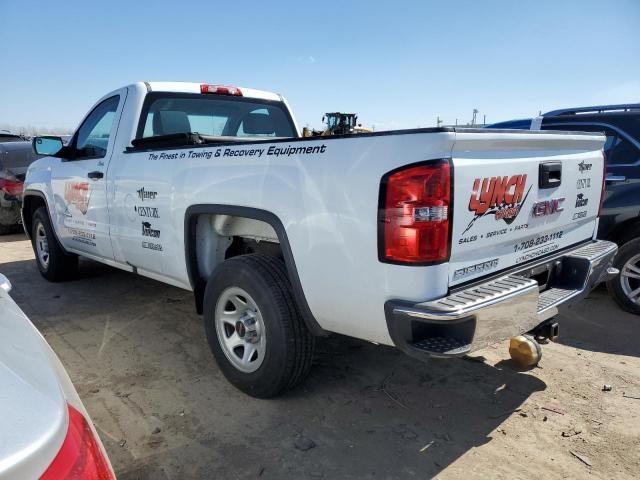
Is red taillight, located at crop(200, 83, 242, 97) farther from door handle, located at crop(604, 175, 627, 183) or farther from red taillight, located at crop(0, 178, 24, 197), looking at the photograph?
red taillight, located at crop(0, 178, 24, 197)

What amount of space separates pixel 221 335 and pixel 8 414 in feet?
6.62

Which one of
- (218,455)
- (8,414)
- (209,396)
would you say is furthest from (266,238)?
(8,414)

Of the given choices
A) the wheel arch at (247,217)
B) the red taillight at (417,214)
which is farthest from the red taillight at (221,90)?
the red taillight at (417,214)

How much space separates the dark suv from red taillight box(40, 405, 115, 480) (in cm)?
479

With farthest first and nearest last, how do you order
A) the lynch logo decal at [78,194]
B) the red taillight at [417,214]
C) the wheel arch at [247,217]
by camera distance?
the lynch logo decal at [78,194], the wheel arch at [247,217], the red taillight at [417,214]

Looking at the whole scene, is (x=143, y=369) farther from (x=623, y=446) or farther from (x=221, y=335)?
(x=623, y=446)

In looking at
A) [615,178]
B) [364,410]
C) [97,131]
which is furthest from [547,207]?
[97,131]

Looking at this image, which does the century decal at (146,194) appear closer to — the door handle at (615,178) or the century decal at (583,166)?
the century decal at (583,166)

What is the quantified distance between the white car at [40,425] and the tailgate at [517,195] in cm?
160

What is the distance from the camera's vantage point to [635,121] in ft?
15.8

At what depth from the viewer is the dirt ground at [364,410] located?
2451mm

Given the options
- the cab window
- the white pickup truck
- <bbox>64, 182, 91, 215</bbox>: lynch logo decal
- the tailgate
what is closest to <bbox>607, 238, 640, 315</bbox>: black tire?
the white pickup truck

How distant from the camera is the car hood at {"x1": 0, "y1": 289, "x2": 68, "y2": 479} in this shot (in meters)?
1.06

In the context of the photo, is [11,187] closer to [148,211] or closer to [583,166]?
[148,211]
